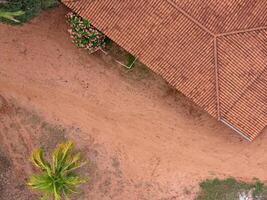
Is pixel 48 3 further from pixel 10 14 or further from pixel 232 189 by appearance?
pixel 232 189

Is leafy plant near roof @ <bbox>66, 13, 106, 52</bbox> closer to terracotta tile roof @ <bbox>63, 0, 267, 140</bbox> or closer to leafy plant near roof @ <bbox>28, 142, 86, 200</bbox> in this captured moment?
terracotta tile roof @ <bbox>63, 0, 267, 140</bbox>

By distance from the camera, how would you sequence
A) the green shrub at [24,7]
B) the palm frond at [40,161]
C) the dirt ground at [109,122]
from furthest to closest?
the dirt ground at [109,122] < the palm frond at [40,161] < the green shrub at [24,7]

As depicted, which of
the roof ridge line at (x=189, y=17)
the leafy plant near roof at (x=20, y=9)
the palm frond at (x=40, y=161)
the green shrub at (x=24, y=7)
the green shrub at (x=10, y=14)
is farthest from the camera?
the palm frond at (x=40, y=161)

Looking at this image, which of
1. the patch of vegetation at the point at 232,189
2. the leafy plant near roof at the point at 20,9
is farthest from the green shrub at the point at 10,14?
the patch of vegetation at the point at 232,189

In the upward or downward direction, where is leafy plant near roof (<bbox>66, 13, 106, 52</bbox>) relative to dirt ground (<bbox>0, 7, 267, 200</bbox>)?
upward

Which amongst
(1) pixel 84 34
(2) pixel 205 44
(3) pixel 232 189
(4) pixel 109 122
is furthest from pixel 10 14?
(3) pixel 232 189

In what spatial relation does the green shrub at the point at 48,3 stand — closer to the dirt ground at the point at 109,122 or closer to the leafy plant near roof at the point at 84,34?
the leafy plant near roof at the point at 84,34

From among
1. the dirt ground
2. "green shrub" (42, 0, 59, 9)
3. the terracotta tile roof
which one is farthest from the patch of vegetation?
"green shrub" (42, 0, 59, 9)

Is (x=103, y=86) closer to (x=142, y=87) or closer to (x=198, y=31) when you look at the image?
(x=142, y=87)
